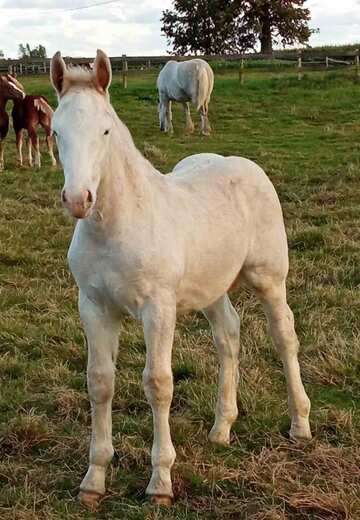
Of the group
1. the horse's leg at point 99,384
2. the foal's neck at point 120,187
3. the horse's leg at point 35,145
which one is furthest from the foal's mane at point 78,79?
the horse's leg at point 35,145

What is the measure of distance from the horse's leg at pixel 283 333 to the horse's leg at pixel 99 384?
3.25ft

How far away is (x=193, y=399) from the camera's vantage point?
4.52 metres

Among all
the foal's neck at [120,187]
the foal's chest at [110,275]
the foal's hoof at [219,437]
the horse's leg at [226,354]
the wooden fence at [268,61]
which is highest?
the wooden fence at [268,61]

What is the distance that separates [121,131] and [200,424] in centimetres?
180

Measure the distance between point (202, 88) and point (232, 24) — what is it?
26.7 meters

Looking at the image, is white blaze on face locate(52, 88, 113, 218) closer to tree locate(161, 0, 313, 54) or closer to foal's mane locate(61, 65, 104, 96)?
foal's mane locate(61, 65, 104, 96)

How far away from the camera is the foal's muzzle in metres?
2.77

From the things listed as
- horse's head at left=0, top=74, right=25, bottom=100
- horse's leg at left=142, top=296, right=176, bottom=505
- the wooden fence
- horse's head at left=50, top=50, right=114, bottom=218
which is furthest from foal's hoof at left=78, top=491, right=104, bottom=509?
the wooden fence

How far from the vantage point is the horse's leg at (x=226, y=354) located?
4156 millimetres

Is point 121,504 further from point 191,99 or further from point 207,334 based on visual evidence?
point 191,99

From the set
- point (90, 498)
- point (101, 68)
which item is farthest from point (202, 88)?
point (90, 498)

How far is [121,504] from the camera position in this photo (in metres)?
3.48

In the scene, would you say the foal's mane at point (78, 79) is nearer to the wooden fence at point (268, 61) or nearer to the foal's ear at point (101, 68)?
the foal's ear at point (101, 68)

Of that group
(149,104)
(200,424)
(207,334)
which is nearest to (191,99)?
(149,104)
